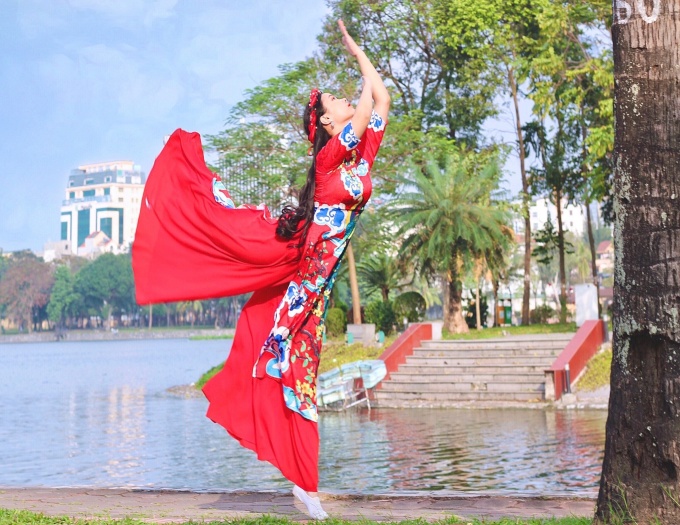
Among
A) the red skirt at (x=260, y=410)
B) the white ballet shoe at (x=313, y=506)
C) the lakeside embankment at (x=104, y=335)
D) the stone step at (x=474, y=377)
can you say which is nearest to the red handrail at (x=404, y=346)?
the stone step at (x=474, y=377)

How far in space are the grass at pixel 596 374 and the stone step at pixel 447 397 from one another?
81 cm

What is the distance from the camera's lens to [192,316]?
4407 inches

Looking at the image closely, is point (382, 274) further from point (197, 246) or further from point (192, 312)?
point (192, 312)

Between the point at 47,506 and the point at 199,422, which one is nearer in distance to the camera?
the point at 47,506

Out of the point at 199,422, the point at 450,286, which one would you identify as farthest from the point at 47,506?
the point at 450,286

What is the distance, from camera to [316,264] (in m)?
5.42

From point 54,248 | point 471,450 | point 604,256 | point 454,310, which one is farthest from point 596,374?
point 54,248

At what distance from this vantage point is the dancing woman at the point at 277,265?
5312 millimetres

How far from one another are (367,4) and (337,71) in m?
4.51

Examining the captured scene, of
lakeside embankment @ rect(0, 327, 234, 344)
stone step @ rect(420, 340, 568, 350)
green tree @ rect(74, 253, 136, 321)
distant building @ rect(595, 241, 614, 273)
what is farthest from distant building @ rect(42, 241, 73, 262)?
stone step @ rect(420, 340, 568, 350)

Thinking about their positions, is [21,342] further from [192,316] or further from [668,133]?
[668,133]

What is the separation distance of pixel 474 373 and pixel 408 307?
319 inches

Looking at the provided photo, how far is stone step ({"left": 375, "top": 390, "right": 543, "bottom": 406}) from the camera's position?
18.1 meters

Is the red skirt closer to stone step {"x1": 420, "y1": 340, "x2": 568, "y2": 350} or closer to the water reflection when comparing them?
the water reflection
